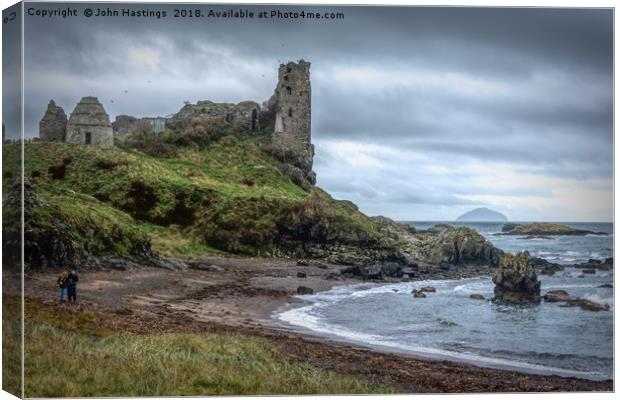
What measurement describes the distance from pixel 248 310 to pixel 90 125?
4.22m

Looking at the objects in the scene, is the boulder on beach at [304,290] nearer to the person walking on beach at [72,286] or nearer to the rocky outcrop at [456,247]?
the rocky outcrop at [456,247]

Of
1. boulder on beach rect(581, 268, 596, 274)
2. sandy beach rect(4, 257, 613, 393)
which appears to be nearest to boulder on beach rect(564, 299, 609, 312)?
boulder on beach rect(581, 268, 596, 274)

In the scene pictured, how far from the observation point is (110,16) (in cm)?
1194

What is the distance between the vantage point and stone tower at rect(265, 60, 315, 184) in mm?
13391

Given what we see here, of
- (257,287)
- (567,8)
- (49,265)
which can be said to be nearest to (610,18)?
(567,8)

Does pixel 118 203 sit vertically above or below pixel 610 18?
below

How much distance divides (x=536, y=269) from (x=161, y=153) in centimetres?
708

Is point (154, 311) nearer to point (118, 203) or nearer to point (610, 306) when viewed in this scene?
point (118, 203)

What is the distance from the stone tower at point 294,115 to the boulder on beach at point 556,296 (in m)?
4.43

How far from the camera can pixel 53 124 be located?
1301cm

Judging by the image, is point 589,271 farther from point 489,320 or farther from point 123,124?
point 123,124

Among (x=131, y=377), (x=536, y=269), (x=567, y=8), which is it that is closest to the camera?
(x=131, y=377)

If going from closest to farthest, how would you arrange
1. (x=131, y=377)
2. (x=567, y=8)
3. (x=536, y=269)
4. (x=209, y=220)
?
(x=131, y=377) → (x=567, y=8) → (x=536, y=269) → (x=209, y=220)

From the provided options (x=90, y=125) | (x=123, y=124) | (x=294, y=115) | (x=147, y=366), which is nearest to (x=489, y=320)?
(x=294, y=115)
